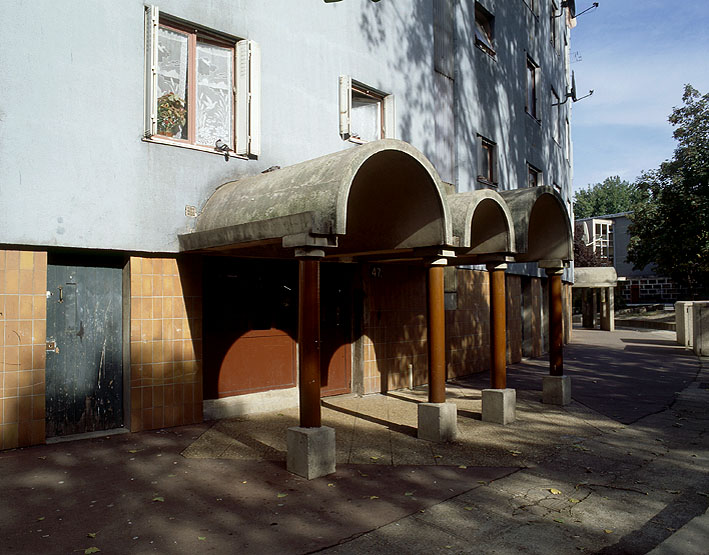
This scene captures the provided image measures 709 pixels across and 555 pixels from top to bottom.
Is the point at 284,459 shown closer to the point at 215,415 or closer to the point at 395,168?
the point at 215,415

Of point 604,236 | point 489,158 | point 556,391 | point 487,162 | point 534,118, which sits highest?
point 534,118

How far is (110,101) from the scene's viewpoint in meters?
7.04

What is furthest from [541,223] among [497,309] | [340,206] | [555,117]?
[555,117]

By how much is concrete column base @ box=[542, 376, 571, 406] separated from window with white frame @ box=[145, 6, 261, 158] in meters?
6.26

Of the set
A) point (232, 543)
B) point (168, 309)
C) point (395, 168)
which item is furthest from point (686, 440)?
point (168, 309)

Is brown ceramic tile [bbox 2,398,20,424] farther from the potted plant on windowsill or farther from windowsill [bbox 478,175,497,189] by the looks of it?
windowsill [bbox 478,175,497,189]

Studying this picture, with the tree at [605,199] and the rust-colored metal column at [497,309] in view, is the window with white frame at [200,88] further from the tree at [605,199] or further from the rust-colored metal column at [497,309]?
the tree at [605,199]

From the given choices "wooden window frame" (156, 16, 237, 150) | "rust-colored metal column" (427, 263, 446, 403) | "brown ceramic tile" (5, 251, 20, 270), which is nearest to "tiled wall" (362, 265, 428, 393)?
"rust-colored metal column" (427, 263, 446, 403)

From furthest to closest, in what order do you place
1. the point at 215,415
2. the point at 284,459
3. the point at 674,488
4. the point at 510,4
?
the point at 510,4 < the point at 215,415 < the point at 284,459 < the point at 674,488

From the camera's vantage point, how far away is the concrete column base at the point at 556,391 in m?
9.70

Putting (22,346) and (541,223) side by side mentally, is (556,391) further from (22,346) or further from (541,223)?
(22,346)

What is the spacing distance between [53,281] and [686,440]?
8390 millimetres

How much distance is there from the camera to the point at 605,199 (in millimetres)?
87438

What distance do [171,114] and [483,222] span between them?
490 cm
